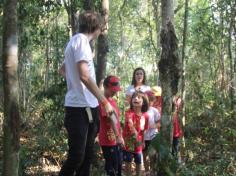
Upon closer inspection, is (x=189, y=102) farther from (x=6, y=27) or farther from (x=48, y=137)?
(x=6, y=27)

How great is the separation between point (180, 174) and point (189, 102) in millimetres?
6826

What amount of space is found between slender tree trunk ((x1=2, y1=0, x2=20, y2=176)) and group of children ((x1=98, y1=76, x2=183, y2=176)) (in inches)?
39.7

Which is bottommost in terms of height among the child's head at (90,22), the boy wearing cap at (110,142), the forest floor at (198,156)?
the forest floor at (198,156)

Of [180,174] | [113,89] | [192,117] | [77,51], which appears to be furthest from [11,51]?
[192,117]

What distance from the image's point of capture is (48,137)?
709cm

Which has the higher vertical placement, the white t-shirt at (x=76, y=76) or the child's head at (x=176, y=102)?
the white t-shirt at (x=76, y=76)

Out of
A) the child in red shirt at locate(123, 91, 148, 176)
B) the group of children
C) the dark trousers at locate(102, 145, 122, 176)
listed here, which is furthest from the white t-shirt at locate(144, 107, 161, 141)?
the dark trousers at locate(102, 145, 122, 176)

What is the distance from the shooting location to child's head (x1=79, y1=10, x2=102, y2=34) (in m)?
3.88

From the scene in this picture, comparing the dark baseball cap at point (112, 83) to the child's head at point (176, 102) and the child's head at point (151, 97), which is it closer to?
the child's head at point (176, 102)

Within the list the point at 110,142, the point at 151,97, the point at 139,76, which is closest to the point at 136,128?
the point at 110,142

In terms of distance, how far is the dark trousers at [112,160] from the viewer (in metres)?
5.01

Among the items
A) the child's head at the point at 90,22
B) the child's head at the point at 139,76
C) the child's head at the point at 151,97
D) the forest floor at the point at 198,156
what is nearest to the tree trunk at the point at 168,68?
the forest floor at the point at 198,156

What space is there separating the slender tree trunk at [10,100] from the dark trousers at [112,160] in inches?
53.1

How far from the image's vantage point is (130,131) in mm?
5488
